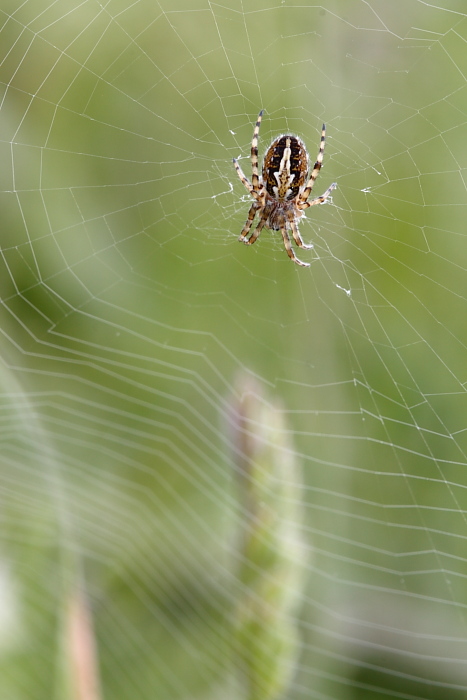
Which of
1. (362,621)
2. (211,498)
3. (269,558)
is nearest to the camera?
(269,558)

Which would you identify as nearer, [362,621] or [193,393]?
[362,621]

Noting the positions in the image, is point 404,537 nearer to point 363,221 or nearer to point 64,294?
point 363,221

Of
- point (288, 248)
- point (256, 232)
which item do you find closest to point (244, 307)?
point (288, 248)

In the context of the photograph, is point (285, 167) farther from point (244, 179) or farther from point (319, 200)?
point (244, 179)

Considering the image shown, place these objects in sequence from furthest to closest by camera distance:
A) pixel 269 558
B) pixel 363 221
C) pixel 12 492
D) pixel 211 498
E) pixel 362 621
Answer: pixel 363 221, pixel 211 498, pixel 362 621, pixel 12 492, pixel 269 558

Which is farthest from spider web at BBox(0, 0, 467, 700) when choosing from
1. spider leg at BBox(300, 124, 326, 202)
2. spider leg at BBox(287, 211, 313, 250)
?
spider leg at BBox(287, 211, 313, 250)

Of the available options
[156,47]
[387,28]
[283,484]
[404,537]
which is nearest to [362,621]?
[404,537]

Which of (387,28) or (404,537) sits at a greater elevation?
(387,28)

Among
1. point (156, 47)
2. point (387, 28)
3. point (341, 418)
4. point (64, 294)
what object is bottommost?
point (341, 418)
